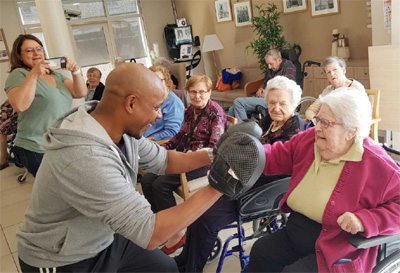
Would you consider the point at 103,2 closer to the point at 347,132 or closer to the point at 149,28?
the point at 149,28

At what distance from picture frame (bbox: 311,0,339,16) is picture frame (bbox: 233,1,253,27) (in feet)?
4.36

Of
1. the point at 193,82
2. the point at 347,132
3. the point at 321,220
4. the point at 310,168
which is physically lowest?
the point at 321,220

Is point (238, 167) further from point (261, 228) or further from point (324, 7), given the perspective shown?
point (324, 7)

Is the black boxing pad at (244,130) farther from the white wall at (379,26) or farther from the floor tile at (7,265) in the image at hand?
the white wall at (379,26)

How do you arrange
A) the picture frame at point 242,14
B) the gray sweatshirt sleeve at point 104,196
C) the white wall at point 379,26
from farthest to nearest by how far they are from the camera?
the picture frame at point 242,14 → the white wall at point 379,26 → the gray sweatshirt sleeve at point 104,196

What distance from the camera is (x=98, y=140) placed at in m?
1.14

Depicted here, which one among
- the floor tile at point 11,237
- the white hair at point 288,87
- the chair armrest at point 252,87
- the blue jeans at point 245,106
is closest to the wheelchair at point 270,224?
the white hair at point 288,87

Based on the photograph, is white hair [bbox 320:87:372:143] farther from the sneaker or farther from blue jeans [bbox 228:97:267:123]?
blue jeans [bbox 228:97:267:123]

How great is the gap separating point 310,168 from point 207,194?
0.51 meters

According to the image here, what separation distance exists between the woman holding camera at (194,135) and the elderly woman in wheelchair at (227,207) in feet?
1.47

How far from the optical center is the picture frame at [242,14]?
612cm

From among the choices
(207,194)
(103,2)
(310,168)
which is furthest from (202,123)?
(103,2)

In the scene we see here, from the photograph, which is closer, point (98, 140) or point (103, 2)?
point (98, 140)

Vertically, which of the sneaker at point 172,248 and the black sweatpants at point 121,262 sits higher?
the black sweatpants at point 121,262
